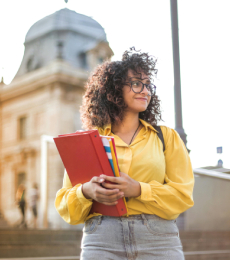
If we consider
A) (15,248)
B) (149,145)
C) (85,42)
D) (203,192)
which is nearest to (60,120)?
(85,42)

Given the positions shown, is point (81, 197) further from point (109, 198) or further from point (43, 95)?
point (43, 95)

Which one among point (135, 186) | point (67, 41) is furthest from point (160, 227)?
point (67, 41)

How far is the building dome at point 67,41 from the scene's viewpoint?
2408 centimetres

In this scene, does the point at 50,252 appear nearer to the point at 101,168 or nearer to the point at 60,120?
the point at 101,168

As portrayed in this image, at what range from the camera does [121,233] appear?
5.99 ft

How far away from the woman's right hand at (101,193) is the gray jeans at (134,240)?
158mm

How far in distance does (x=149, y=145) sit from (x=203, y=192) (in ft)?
13.5

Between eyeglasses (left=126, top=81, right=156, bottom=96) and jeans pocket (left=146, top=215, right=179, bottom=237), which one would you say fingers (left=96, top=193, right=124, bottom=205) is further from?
eyeglasses (left=126, top=81, right=156, bottom=96)

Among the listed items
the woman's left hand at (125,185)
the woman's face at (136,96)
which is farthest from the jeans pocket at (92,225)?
the woman's face at (136,96)

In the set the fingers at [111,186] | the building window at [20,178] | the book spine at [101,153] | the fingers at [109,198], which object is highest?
the book spine at [101,153]

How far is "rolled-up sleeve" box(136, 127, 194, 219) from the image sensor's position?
182 centimetres

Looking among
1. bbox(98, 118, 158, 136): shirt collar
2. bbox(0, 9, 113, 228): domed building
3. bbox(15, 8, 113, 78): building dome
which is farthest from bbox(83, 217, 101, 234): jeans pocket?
bbox(15, 8, 113, 78): building dome

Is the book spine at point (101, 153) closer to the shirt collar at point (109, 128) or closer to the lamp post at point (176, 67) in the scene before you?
the shirt collar at point (109, 128)

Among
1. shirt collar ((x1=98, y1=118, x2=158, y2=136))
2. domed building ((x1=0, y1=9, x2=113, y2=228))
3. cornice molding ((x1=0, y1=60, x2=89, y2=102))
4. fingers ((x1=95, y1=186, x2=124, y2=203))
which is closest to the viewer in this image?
fingers ((x1=95, y1=186, x2=124, y2=203))
